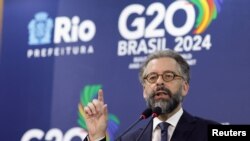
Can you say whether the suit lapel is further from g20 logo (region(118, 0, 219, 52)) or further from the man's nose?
g20 logo (region(118, 0, 219, 52))

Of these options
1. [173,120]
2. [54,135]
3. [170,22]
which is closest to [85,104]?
[54,135]

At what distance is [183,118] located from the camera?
2311 mm

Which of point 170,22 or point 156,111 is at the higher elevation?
point 170,22

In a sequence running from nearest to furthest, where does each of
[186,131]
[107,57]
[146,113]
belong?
[146,113] → [186,131] → [107,57]

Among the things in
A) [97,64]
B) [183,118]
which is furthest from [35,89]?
[183,118]

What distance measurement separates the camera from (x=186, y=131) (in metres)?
2.25

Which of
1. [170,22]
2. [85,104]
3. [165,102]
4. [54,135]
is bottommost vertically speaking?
[54,135]

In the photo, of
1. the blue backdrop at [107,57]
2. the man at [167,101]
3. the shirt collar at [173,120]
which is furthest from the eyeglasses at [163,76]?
the blue backdrop at [107,57]

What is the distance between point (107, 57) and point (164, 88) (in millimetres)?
1560

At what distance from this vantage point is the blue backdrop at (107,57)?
3.33 meters

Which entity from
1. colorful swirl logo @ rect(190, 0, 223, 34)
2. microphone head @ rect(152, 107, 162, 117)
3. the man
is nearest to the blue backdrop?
colorful swirl logo @ rect(190, 0, 223, 34)

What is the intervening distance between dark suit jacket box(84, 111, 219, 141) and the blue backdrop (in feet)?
3.32

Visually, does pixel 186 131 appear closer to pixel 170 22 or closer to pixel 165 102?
pixel 165 102

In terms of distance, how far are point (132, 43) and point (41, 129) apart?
967mm
